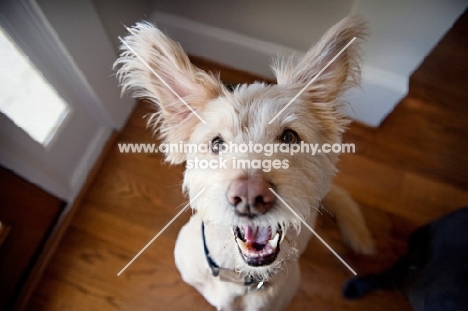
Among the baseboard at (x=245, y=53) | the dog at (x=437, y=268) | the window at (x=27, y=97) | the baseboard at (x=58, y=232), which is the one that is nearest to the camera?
the dog at (x=437, y=268)

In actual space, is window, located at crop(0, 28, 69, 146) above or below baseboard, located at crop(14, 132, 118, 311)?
above

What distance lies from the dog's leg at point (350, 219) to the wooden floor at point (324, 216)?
0.35ft

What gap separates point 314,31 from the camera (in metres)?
1.49

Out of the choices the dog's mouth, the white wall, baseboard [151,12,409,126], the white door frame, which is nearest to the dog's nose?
the dog's mouth

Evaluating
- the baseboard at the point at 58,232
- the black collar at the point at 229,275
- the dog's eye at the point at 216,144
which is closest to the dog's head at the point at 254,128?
the dog's eye at the point at 216,144

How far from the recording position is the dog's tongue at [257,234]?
837 millimetres

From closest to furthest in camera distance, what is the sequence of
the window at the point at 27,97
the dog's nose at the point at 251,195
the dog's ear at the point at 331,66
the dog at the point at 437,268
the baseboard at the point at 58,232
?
the dog's nose at the point at 251,195
the dog's ear at the point at 331,66
the dog at the point at 437,268
the window at the point at 27,97
the baseboard at the point at 58,232

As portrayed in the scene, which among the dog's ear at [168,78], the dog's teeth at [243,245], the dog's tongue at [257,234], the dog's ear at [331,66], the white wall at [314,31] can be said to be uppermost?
the white wall at [314,31]

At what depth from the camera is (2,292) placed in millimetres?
1268

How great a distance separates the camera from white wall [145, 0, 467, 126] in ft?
3.81

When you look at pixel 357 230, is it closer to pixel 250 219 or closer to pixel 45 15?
pixel 250 219

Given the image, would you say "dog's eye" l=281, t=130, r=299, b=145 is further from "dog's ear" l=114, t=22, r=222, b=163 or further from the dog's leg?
the dog's leg

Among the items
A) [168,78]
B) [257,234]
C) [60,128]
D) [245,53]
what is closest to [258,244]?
[257,234]

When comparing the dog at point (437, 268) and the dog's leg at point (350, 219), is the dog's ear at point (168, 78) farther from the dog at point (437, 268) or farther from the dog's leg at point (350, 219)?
the dog at point (437, 268)
